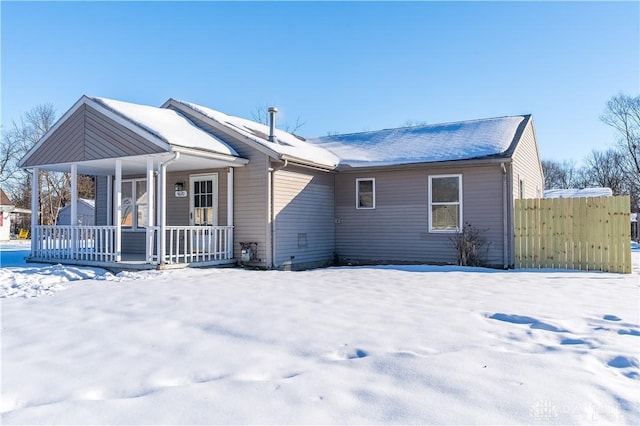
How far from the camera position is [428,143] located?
535 inches

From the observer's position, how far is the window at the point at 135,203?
520 inches

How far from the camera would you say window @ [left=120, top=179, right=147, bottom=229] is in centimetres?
1322

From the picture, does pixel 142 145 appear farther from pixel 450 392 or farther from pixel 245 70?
pixel 245 70

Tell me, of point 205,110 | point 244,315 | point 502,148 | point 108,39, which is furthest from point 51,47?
point 502,148

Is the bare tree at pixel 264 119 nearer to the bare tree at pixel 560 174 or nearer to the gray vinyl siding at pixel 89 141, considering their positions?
the gray vinyl siding at pixel 89 141

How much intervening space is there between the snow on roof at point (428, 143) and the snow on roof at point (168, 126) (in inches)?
162

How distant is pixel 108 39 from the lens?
41.8 ft

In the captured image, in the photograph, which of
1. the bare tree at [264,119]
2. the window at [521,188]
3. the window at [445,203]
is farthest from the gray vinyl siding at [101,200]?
the bare tree at [264,119]

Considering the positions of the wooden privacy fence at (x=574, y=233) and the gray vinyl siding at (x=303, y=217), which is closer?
the wooden privacy fence at (x=574, y=233)

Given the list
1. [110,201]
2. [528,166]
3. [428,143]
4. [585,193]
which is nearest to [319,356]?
[428,143]

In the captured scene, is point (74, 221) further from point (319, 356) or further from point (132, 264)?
point (319, 356)

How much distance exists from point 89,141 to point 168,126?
193 centimetres

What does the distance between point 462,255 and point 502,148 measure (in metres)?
2.89

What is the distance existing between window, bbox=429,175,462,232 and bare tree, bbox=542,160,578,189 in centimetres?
4665
